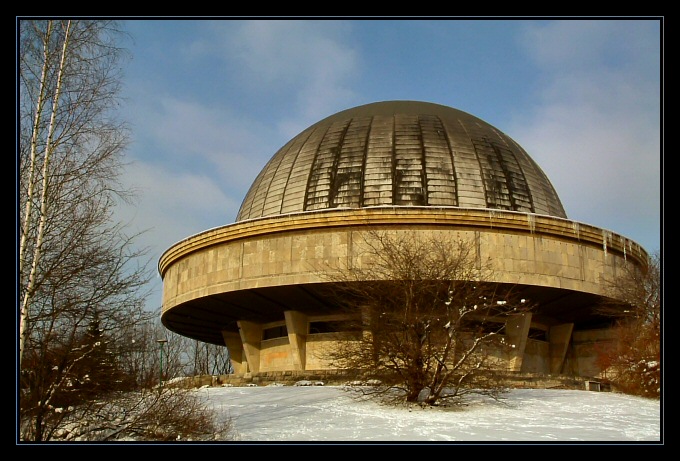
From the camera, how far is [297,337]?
1142 inches

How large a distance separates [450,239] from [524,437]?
12718 millimetres

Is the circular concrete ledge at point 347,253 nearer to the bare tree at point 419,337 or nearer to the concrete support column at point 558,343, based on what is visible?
the concrete support column at point 558,343

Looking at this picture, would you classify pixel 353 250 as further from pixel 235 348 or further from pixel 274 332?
pixel 235 348

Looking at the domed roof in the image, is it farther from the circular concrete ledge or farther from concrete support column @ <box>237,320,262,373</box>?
concrete support column @ <box>237,320,262,373</box>

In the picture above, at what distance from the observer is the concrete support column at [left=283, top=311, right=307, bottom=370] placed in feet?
94.5

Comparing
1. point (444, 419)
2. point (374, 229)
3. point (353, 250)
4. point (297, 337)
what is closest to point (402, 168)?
point (374, 229)

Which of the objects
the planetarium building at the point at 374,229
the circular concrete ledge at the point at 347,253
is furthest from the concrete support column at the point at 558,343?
the circular concrete ledge at the point at 347,253

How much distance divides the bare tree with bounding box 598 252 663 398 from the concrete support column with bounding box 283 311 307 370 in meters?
10.6

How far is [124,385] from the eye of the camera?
13406 mm

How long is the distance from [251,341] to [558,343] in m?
12.6

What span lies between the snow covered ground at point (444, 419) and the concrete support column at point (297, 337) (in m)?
8.65

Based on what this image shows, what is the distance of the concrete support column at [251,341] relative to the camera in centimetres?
3119

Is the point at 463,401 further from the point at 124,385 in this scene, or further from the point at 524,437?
the point at 124,385
